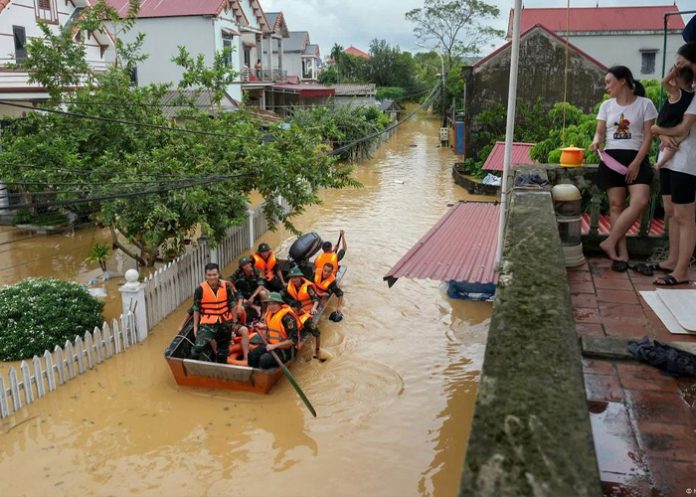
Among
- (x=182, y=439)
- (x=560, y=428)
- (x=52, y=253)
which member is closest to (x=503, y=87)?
(x=52, y=253)

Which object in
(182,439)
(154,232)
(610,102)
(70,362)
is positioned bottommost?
(182,439)

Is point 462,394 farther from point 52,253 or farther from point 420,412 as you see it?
point 52,253

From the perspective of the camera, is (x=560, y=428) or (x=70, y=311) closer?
(x=560, y=428)

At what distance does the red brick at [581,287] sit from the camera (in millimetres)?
5340

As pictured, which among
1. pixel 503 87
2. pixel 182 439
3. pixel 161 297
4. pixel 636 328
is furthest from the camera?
pixel 503 87

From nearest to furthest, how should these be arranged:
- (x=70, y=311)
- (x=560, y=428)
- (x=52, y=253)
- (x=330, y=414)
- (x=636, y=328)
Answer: (x=560, y=428), (x=636, y=328), (x=330, y=414), (x=70, y=311), (x=52, y=253)

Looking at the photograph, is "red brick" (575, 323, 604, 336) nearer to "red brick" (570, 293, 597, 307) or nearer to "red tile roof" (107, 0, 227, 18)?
"red brick" (570, 293, 597, 307)

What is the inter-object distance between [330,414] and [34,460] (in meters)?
3.47

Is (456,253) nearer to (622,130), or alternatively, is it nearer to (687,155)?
(622,130)

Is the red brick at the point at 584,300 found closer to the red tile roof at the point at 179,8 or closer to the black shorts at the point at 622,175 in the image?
the black shorts at the point at 622,175

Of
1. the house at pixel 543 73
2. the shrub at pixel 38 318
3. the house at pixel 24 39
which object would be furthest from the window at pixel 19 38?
the house at pixel 543 73

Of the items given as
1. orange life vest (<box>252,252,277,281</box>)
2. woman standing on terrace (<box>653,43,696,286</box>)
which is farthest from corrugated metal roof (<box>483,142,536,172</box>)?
woman standing on terrace (<box>653,43,696,286</box>)

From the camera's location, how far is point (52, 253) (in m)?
15.7

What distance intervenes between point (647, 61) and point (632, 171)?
3380 centimetres
